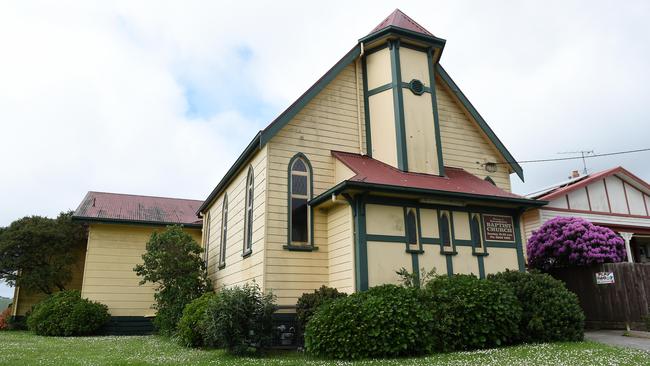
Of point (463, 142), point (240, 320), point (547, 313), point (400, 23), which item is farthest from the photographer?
point (463, 142)

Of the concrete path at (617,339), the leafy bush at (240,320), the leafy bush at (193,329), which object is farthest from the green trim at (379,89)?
the concrete path at (617,339)

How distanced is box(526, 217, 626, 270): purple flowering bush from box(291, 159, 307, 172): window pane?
897cm

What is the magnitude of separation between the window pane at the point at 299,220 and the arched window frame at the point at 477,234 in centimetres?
480

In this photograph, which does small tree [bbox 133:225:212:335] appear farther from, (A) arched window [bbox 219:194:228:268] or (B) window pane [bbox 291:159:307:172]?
(B) window pane [bbox 291:159:307:172]

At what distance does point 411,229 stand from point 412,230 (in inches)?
1.5

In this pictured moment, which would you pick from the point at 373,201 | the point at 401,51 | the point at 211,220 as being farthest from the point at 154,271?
the point at 401,51

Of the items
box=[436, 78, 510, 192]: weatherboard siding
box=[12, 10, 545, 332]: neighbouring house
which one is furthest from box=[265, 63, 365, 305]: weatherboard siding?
box=[436, 78, 510, 192]: weatherboard siding

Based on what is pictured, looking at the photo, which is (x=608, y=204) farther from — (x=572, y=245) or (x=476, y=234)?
(x=476, y=234)

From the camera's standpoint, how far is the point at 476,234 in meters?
14.1

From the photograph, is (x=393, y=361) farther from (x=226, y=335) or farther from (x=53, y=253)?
(x=53, y=253)

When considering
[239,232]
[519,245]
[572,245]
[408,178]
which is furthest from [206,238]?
[572,245]

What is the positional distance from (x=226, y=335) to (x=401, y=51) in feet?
34.2

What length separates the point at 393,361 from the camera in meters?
9.28

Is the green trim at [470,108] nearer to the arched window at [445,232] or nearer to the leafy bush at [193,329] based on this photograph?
the arched window at [445,232]
